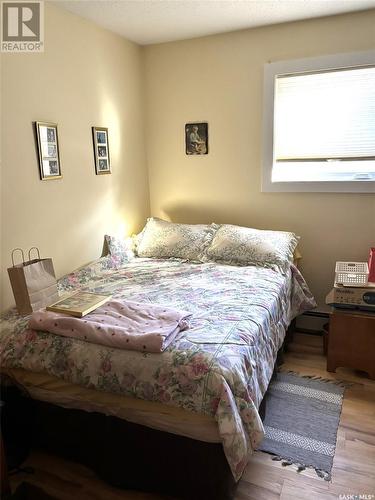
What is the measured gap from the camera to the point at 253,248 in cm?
273

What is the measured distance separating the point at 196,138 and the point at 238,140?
0.37 m

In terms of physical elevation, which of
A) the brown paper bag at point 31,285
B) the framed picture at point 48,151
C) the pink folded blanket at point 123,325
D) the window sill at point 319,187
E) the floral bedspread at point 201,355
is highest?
the framed picture at point 48,151

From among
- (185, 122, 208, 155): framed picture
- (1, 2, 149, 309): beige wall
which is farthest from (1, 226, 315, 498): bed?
(185, 122, 208, 155): framed picture

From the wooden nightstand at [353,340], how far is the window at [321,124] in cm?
98

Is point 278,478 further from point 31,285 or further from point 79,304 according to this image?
point 31,285

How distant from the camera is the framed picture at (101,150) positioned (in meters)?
2.79

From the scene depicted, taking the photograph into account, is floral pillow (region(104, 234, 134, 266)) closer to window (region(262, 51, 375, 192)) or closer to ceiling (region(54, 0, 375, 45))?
window (region(262, 51, 375, 192))

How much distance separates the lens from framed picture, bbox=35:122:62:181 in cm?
228
